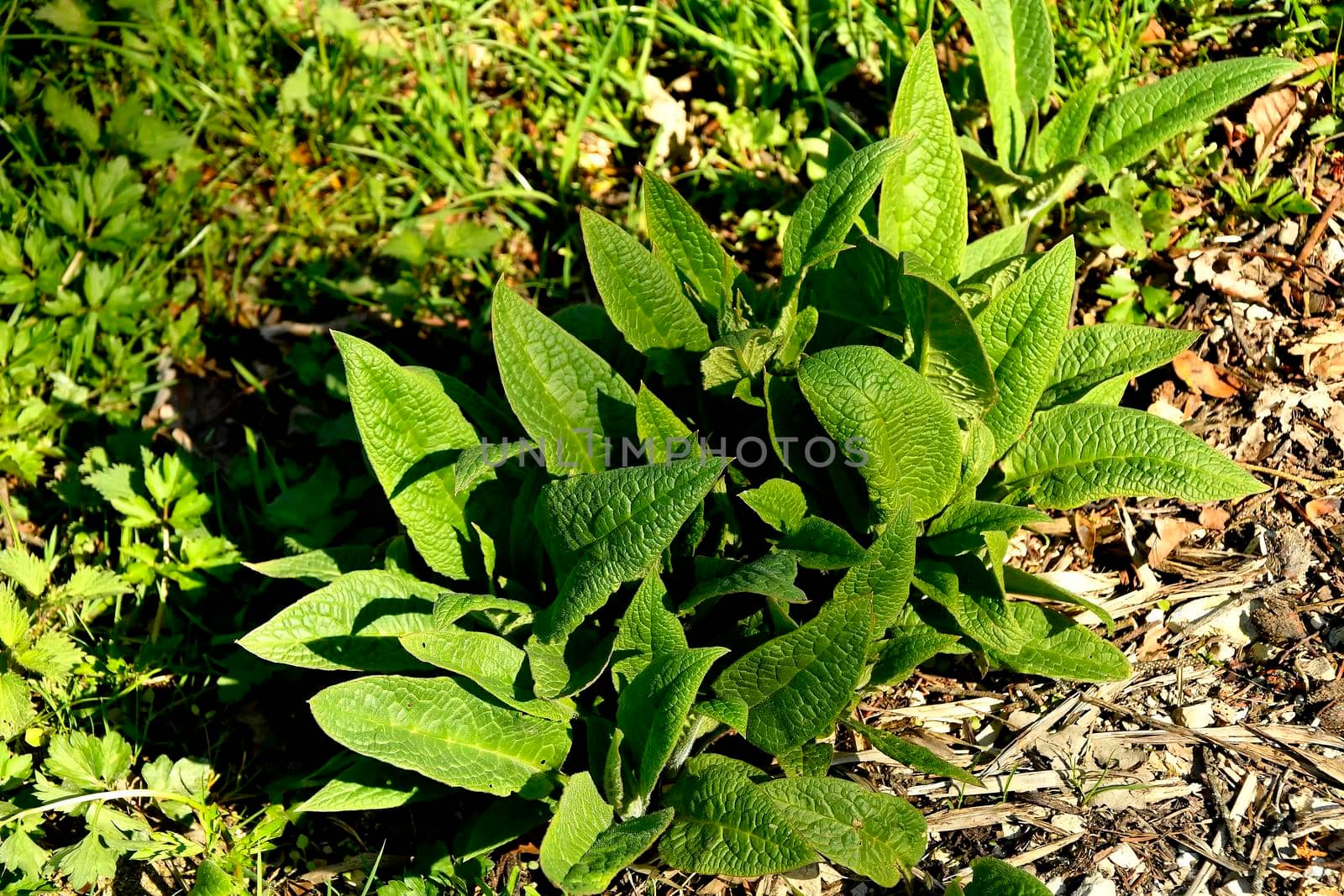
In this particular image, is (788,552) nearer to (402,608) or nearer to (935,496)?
(935,496)

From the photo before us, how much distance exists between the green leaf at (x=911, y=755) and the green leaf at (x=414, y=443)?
881 mm

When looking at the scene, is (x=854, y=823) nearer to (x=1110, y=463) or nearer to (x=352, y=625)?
(x=1110, y=463)

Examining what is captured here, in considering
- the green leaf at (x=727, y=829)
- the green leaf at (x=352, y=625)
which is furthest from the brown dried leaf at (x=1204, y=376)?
the green leaf at (x=352, y=625)

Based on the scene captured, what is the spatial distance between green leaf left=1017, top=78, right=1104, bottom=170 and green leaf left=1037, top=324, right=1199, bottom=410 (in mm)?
644

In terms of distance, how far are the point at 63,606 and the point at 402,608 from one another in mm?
1047

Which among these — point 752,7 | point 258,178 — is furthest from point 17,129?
point 752,7

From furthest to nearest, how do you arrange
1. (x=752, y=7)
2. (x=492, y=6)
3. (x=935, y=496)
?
(x=492, y=6)
(x=752, y=7)
(x=935, y=496)

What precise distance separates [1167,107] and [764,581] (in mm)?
1707

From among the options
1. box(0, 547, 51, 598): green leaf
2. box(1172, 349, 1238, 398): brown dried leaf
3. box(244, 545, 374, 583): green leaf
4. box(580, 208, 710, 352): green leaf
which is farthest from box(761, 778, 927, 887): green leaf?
box(0, 547, 51, 598): green leaf

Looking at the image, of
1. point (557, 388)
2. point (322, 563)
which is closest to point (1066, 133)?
point (557, 388)

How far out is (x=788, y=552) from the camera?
212 cm

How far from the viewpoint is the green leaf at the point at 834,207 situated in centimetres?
223

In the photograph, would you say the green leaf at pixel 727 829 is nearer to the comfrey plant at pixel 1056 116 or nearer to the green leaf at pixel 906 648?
the green leaf at pixel 906 648

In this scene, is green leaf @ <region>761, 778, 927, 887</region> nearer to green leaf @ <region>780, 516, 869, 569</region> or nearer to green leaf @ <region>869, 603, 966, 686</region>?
green leaf @ <region>869, 603, 966, 686</region>
